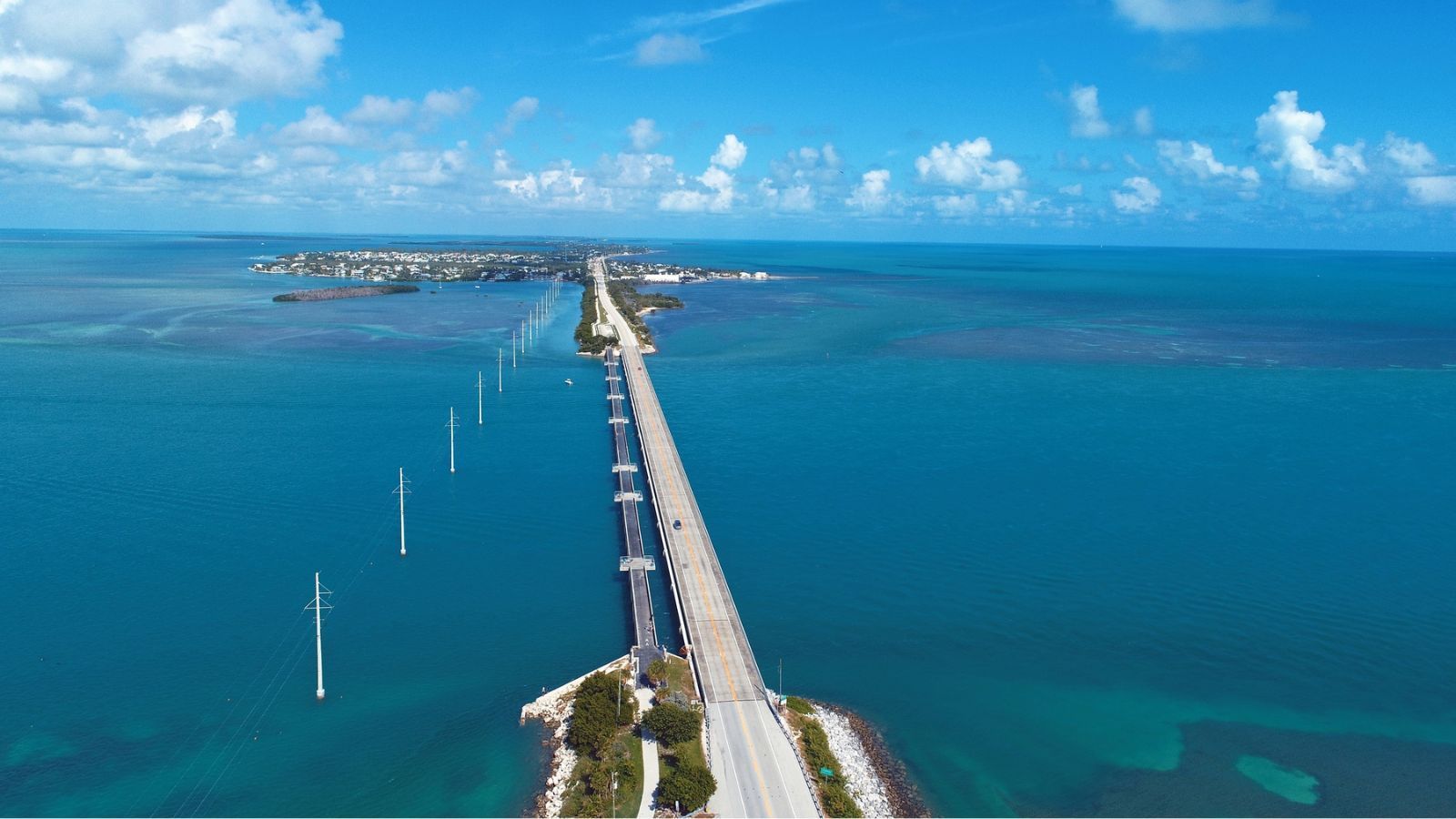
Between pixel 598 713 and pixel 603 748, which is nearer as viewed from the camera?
pixel 603 748

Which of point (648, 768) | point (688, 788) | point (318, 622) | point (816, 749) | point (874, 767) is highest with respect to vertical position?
point (318, 622)

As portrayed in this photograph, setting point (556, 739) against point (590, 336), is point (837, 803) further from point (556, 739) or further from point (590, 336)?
point (590, 336)

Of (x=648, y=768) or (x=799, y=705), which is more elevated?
(x=799, y=705)

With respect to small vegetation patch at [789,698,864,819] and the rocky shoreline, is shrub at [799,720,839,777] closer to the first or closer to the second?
small vegetation patch at [789,698,864,819]

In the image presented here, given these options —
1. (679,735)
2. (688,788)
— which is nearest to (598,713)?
(679,735)

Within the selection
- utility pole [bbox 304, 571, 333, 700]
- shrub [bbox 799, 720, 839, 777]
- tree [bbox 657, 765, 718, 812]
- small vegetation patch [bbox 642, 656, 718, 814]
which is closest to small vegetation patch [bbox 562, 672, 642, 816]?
small vegetation patch [bbox 642, 656, 718, 814]

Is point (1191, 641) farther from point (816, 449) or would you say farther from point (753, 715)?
point (816, 449)

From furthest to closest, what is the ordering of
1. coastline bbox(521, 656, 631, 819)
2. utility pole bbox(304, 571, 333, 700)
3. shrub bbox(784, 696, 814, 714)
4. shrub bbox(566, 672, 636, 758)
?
utility pole bbox(304, 571, 333, 700) → shrub bbox(784, 696, 814, 714) → shrub bbox(566, 672, 636, 758) → coastline bbox(521, 656, 631, 819)
